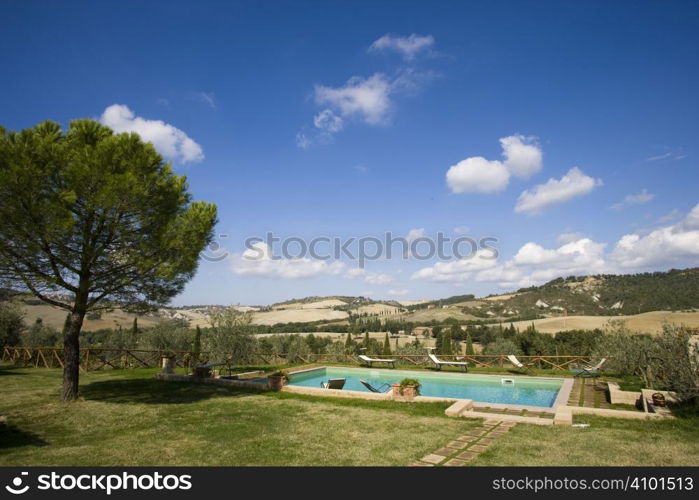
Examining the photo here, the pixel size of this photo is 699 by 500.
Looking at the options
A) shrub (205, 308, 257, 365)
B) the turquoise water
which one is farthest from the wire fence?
the turquoise water

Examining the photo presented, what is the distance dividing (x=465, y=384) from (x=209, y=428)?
12117 millimetres

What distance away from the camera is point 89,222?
1027 cm

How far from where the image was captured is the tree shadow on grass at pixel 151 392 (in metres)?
11.1

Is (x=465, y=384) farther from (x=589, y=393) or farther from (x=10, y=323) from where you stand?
(x=10, y=323)

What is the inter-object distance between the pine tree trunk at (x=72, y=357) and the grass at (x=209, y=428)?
381 mm

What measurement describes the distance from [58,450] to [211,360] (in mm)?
12957

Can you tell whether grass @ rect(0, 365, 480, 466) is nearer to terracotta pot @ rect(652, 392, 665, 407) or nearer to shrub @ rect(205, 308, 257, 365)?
terracotta pot @ rect(652, 392, 665, 407)

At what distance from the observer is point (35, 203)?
923 centimetres

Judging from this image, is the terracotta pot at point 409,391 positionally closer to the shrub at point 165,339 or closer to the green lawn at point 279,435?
the green lawn at point 279,435

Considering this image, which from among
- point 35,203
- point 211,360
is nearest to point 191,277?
point 35,203

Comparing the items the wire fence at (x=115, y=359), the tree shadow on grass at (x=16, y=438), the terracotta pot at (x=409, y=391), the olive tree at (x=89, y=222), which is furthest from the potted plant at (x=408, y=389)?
the wire fence at (x=115, y=359)

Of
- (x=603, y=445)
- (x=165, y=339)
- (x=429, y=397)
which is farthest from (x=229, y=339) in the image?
(x=603, y=445)
